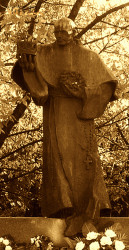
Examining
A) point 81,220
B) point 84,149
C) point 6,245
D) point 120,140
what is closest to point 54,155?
point 84,149

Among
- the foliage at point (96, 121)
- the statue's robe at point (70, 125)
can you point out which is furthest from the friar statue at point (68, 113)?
the foliage at point (96, 121)

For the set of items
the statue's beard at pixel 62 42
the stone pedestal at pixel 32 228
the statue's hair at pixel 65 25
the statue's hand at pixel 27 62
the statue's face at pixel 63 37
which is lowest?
the stone pedestal at pixel 32 228

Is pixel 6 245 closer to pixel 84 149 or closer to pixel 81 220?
pixel 81 220

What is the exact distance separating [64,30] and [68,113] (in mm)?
1015

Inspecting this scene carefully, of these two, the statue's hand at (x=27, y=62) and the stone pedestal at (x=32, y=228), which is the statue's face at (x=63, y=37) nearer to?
the statue's hand at (x=27, y=62)

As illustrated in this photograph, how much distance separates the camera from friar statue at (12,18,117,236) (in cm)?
678

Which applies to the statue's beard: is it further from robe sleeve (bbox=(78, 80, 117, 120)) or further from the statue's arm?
robe sleeve (bbox=(78, 80, 117, 120))

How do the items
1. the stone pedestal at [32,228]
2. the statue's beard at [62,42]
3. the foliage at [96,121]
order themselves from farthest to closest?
the foliage at [96,121] < the statue's beard at [62,42] < the stone pedestal at [32,228]

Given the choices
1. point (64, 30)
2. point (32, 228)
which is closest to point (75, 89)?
point (64, 30)

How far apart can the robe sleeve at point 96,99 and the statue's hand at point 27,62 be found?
720 mm

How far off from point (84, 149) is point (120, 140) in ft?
28.3

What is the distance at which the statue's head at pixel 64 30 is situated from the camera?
7090mm

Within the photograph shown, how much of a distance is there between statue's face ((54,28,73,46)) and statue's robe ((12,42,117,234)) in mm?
90

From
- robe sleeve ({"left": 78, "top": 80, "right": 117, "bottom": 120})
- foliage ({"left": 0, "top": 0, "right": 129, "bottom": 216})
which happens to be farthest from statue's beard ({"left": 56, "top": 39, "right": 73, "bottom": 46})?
foliage ({"left": 0, "top": 0, "right": 129, "bottom": 216})
